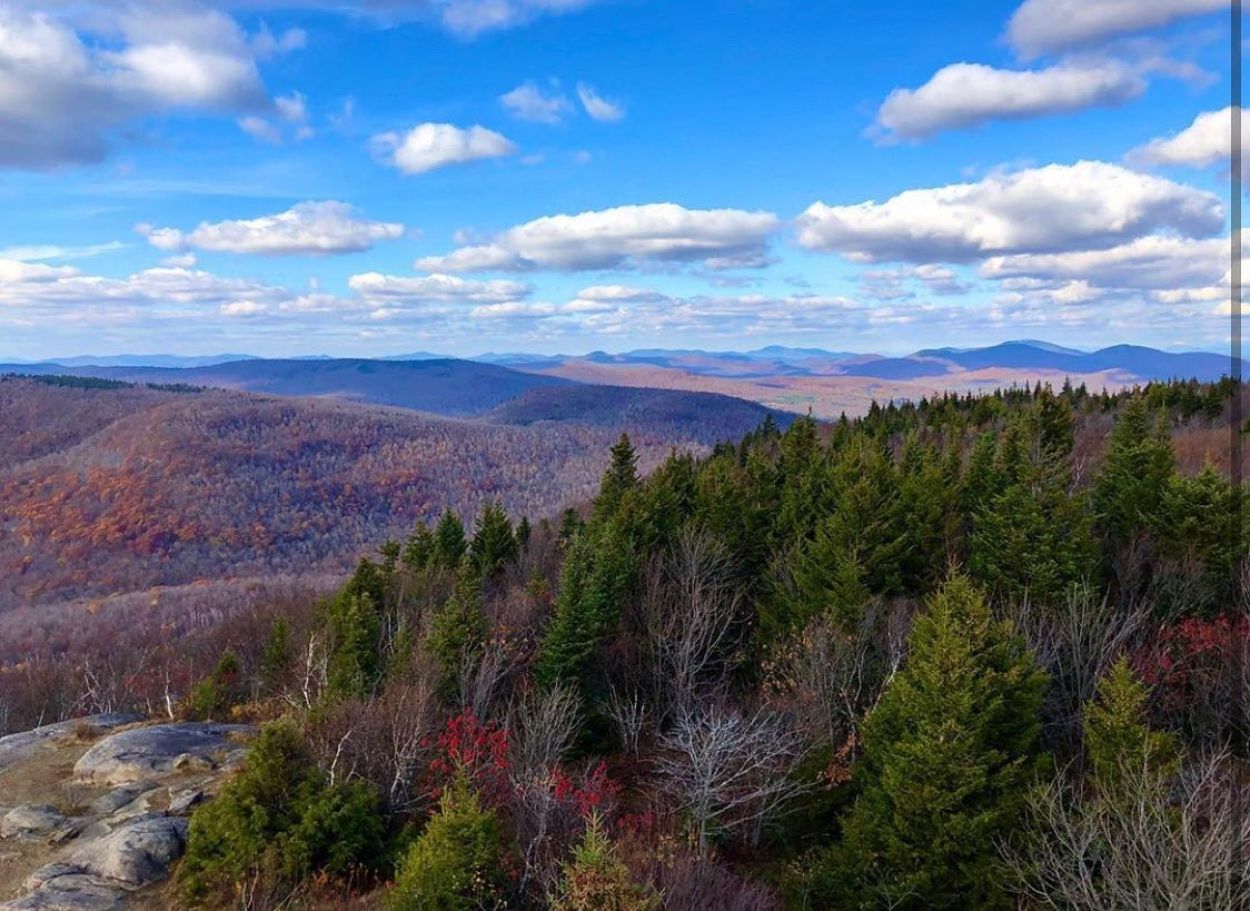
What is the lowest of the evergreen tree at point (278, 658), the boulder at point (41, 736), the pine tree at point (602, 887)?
the evergreen tree at point (278, 658)

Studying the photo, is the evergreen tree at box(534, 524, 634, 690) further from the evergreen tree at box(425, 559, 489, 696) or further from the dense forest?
the evergreen tree at box(425, 559, 489, 696)

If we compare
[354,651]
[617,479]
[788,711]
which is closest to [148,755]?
[354,651]

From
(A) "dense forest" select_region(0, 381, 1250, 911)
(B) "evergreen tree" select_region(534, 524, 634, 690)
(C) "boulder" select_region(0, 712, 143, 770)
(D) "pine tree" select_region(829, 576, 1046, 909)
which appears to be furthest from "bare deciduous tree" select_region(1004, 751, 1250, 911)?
(C) "boulder" select_region(0, 712, 143, 770)

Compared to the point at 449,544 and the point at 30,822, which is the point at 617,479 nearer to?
the point at 449,544

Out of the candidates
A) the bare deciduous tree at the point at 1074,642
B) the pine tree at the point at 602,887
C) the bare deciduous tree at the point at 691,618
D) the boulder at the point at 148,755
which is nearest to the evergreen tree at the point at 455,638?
the bare deciduous tree at the point at 691,618

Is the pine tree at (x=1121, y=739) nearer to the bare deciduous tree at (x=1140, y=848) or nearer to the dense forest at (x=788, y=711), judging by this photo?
the dense forest at (x=788, y=711)

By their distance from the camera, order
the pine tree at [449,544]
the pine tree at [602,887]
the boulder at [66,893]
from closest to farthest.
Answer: the pine tree at [602,887]
the boulder at [66,893]
the pine tree at [449,544]
